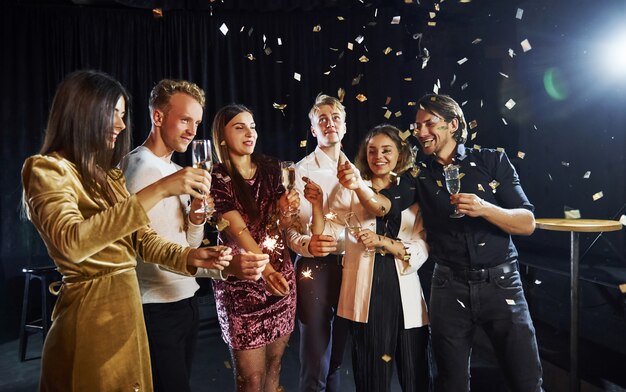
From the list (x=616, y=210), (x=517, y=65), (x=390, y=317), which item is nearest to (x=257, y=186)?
(x=390, y=317)

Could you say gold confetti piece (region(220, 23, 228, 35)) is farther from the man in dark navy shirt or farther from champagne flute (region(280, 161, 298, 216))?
champagne flute (region(280, 161, 298, 216))

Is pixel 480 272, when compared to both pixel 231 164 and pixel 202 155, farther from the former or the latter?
pixel 202 155

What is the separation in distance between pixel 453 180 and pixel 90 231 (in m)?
1.63

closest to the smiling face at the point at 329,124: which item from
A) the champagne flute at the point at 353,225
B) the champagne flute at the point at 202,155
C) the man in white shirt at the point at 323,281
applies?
the man in white shirt at the point at 323,281

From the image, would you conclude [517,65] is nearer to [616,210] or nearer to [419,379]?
[616,210]

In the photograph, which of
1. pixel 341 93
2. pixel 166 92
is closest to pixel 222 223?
pixel 166 92

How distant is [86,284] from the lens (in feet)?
4.89

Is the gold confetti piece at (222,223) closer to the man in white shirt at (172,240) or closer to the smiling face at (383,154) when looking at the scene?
the man in white shirt at (172,240)

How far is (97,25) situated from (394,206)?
492 cm

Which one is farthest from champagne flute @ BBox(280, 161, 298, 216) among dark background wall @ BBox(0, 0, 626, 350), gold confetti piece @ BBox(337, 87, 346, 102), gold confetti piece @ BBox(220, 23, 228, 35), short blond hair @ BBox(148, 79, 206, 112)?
gold confetti piece @ BBox(220, 23, 228, 35)

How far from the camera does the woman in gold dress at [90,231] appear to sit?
140 centimetres

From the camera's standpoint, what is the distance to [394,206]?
2.51m

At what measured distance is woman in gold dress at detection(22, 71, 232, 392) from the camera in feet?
4.59

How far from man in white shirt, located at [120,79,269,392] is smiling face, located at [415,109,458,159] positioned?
1.17 m
